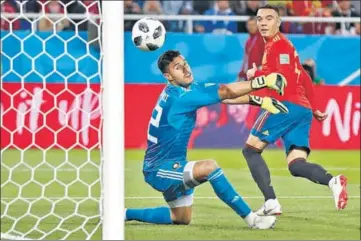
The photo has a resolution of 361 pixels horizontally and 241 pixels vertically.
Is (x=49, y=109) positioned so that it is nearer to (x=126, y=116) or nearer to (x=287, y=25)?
(x=126, y=116)

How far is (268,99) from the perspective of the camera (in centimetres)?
576

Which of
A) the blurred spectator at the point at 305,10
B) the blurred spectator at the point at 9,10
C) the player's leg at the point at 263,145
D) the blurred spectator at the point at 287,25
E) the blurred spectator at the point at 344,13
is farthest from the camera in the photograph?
the blurred spectator at the point at 344,13

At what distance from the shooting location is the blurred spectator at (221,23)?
1250 centimetres

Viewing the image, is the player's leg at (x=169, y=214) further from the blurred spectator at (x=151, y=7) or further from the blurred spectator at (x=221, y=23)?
the blurred spectator at (x=221, y=23)

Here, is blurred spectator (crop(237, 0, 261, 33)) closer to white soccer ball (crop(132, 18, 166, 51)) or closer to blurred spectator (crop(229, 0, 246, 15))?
blurred spectator (crop(229, 0, 246, 15))

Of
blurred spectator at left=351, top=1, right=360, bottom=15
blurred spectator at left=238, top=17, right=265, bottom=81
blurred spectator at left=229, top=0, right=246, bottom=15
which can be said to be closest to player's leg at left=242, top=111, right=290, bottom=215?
blurred spectator at left=238, top=17, right=265, bottom=81

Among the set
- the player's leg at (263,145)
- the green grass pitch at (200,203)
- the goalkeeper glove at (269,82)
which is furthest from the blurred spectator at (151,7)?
the goalkeeper glove at (269,82)

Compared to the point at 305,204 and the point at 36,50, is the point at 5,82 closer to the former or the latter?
the point at 36,50

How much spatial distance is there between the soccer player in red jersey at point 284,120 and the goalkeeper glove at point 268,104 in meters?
0.27

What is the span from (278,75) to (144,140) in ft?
18.3

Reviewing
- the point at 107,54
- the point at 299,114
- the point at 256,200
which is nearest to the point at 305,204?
the point at 256,200

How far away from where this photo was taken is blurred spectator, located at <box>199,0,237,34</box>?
12500mm

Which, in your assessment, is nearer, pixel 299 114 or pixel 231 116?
pixel 299 114

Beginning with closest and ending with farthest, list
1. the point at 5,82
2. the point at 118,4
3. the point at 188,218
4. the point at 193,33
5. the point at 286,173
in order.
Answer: the point at 118,4, the point at 188,218, the point at 286,173, the point at 5,82, the point at 193,33
